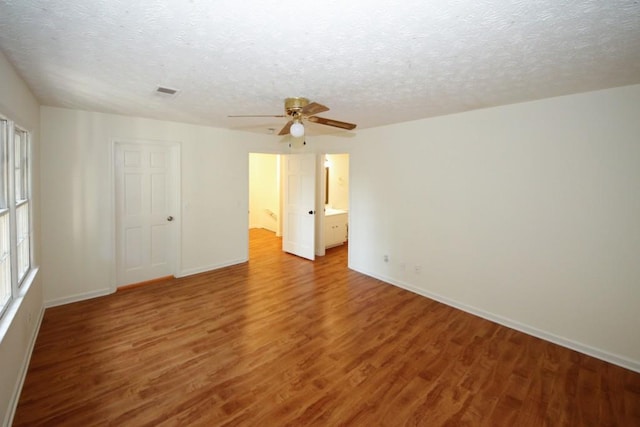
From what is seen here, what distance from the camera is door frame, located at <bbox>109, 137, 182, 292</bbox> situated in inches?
155

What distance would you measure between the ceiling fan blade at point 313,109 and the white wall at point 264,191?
5564 millimetres

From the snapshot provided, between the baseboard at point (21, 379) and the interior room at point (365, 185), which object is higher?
the interior room at point (365, 185)

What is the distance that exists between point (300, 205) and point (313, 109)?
3274mm

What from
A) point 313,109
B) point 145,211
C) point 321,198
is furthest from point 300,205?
point 313,109

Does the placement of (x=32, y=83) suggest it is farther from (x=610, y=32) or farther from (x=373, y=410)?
(x=610, y=32)

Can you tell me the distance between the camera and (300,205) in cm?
578

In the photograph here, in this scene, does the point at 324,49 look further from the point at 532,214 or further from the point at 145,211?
the point at 145,211

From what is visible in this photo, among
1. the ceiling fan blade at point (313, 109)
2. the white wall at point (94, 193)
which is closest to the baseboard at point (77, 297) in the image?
the white wall at point (94, 193)

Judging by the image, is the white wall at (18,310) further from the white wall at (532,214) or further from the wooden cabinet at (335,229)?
the wooden cabinet at (335,229)

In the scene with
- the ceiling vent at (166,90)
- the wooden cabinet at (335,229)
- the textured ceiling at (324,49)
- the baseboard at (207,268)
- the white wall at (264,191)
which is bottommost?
the baseboard at (207,268)

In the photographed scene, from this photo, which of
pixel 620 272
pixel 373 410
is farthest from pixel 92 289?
pixel 620 272

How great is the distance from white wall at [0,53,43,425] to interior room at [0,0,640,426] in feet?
0.10

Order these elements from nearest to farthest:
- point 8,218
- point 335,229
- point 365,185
→ point 8,218 < point 365,185 < point 335,229

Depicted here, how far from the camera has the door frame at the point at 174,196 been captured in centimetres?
392
